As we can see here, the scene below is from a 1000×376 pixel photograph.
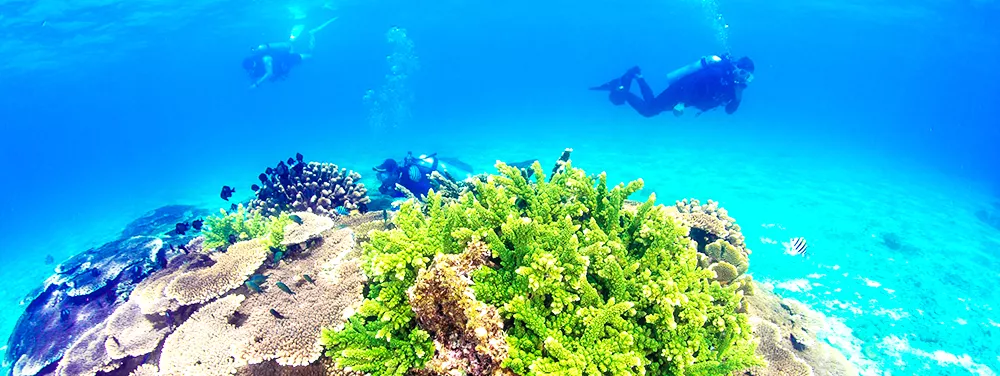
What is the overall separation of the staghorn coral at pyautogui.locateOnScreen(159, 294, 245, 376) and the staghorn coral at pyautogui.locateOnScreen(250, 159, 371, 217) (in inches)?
163

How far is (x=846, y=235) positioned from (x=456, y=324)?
57.8 feet

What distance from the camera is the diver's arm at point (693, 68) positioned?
15.0 metres

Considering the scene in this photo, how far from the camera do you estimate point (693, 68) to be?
15555 millimetres

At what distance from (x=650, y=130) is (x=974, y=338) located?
34.3m

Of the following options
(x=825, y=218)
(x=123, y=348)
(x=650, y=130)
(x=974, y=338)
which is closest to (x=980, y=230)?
(x=825, y=218)

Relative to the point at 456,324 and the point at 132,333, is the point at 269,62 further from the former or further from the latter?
the point at 456,324

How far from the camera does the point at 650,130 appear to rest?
42969 millimetres

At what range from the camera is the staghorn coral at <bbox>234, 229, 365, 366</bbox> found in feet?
11.9

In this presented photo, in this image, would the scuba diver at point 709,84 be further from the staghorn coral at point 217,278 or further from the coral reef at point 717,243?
the staghorn coral at point 217,278

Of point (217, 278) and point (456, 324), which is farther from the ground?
point (456, 324)

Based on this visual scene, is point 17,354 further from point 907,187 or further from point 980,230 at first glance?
point 907,187

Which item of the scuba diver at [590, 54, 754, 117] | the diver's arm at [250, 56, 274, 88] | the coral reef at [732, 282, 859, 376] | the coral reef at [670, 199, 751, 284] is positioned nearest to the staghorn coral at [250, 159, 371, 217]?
the coral reef at [670, 199, 751, 284]

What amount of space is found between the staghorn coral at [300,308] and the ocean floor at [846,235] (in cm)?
953

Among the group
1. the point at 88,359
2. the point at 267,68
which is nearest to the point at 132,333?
the point at 88,359
